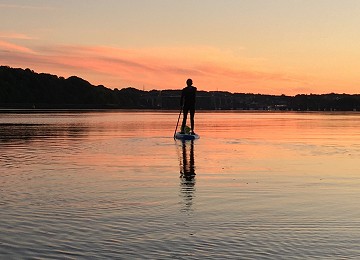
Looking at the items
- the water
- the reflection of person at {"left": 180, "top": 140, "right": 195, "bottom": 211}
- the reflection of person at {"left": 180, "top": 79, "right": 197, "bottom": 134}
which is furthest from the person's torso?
the water

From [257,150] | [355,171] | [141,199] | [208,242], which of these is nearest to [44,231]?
[208,242]

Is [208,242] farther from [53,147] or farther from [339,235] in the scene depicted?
[53,147]

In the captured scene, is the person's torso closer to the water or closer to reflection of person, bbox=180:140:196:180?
reflection of person, bbox=180:140:196:180

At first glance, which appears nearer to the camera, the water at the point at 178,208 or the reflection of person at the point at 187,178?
the water at the point at 178,208

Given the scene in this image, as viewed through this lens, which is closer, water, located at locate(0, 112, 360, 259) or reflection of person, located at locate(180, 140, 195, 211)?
water, located at locate(0, 112, 360, 259)

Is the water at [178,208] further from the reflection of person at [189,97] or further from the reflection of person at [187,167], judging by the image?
the reflection of person at [189,97]

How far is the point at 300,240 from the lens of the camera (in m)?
7.13

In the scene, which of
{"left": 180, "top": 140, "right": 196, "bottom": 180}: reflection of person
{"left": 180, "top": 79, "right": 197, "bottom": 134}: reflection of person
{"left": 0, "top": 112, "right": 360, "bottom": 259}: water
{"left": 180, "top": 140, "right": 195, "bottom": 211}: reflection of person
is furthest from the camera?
{"left": 180, "top": 79, "right": 197, "bottom": 134}: reflection of person

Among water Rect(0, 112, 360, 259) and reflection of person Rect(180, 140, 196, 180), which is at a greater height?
water Rect(0, 112, 360, 259)

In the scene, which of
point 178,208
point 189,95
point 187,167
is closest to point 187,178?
point 187,167

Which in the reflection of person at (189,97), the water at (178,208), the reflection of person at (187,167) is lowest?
the reflection of person at (187,167)

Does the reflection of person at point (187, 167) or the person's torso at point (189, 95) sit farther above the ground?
the person's torso at point (189, 95)

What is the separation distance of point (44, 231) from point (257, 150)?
14.6m

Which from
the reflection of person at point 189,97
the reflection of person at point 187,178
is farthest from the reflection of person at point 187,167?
the reflection of person at point 189,97
